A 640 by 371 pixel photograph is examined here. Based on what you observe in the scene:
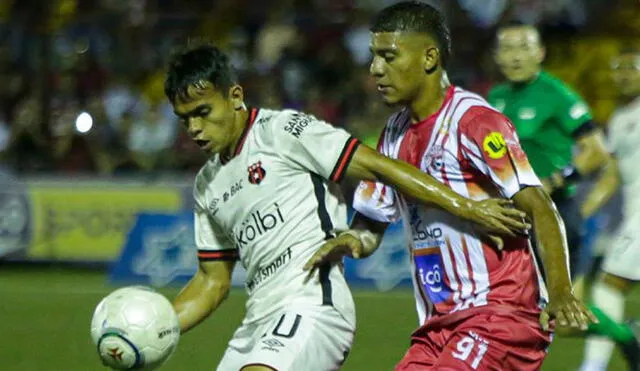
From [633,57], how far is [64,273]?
8006 mm

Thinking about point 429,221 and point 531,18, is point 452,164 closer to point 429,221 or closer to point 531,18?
point 429,221

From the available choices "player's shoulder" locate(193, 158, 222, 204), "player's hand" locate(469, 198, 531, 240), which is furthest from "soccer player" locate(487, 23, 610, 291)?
"player's hand" locate(469, 198, 531, 240)

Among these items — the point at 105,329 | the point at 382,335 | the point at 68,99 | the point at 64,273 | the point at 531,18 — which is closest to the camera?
the point at 105,329

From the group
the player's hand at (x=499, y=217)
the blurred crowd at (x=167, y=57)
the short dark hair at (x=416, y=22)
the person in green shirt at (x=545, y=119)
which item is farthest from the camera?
the blurred crowd at (x=167, y=57)

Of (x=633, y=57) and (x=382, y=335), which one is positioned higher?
(x=633, y=57)

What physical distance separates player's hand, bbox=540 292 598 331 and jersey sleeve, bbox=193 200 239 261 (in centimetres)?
182

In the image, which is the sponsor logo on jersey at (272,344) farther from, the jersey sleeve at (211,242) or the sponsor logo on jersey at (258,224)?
the jersey sleeve at (211,242)

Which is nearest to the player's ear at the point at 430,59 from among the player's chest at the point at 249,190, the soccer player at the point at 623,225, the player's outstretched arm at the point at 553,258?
the player's outstretched arm at the point at 553,258

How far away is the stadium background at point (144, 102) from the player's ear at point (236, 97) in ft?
19.0

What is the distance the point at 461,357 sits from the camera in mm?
4668

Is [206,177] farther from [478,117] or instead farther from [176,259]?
[176,259]

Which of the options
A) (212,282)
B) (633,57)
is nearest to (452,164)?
(212,282)

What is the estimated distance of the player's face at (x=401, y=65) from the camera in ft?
15.9

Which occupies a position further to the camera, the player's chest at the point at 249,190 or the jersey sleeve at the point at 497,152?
the player's chest at the point at 249,190
